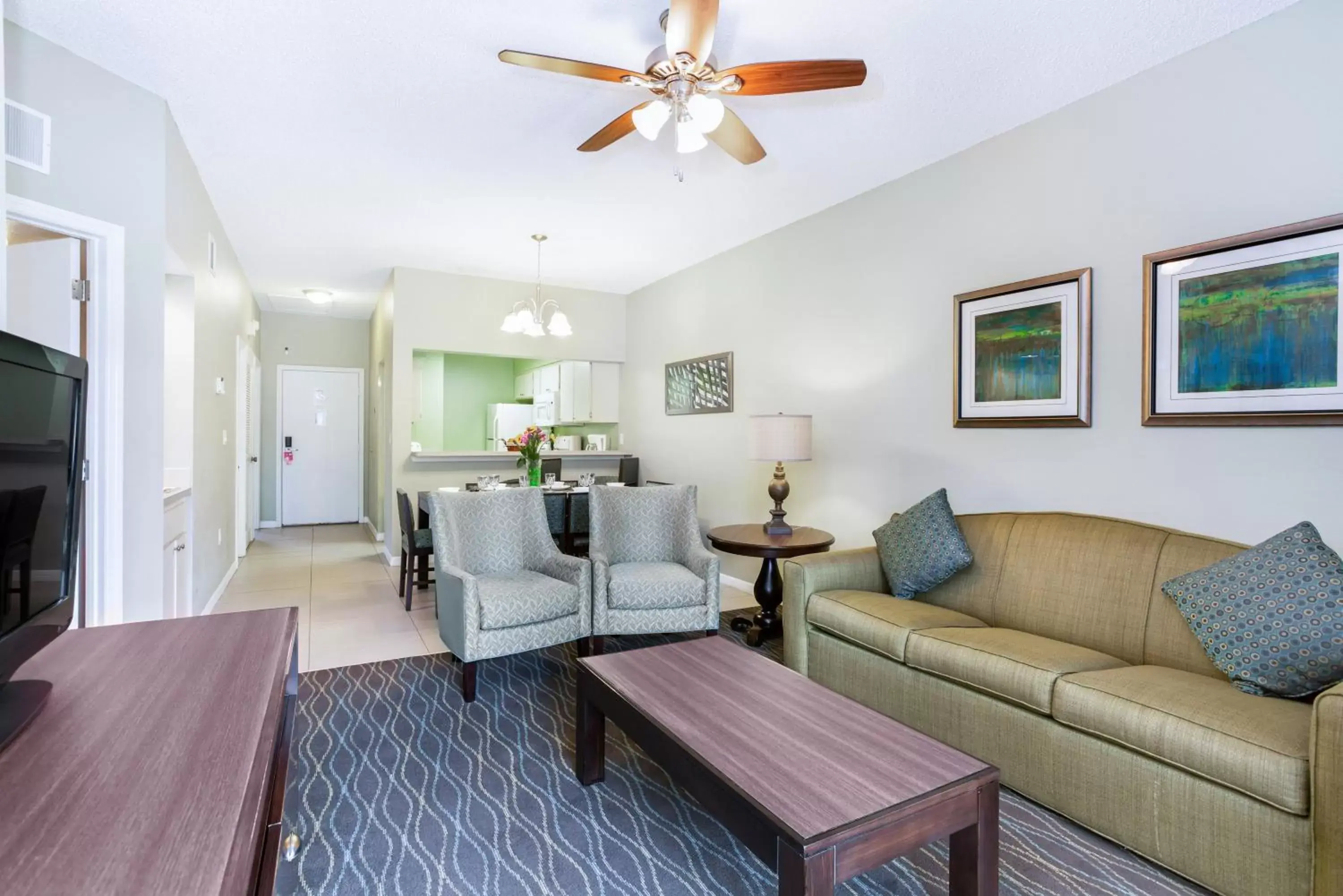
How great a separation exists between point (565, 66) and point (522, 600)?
215 cm

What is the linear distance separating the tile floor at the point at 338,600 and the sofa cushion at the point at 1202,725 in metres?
2.66

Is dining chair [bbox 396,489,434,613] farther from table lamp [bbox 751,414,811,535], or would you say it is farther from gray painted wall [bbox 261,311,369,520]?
gray painted wall [bbox 261,311,369,520]

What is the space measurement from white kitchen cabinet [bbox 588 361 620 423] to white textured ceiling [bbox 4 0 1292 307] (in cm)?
227

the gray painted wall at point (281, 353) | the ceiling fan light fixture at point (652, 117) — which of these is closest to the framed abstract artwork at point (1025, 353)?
the ceiling fan light fixture at point (652, 117)

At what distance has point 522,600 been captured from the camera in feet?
10.0

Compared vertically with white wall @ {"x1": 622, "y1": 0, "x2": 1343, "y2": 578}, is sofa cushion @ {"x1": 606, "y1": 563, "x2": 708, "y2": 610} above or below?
below

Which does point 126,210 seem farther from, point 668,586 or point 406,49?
point 668,586

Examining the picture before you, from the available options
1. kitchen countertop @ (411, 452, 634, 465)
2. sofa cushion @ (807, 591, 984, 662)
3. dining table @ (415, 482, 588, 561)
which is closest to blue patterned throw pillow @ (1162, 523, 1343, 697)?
sofa cushion @ (807, 591, 984, 662)

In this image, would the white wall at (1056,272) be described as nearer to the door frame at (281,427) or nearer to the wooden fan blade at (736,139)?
the wooden fan blade at (736,139)

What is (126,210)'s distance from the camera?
2748 millimetres

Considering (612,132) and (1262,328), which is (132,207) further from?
(1262,328)

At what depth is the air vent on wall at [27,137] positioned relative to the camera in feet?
7.66

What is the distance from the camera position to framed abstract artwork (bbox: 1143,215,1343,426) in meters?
2.13

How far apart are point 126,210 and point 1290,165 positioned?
4.33 metres
